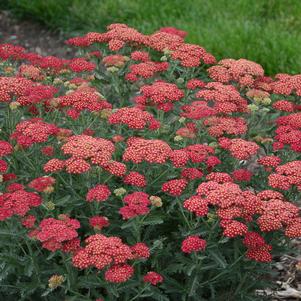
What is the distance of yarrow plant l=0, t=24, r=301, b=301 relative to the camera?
317 centimetres

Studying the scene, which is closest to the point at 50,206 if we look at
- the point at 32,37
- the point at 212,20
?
the point at 212,20

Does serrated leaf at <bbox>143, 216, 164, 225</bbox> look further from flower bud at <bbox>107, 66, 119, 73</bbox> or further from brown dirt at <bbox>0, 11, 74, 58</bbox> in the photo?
brown dirt at <bbox>0, 11, 74, 58</bbox>

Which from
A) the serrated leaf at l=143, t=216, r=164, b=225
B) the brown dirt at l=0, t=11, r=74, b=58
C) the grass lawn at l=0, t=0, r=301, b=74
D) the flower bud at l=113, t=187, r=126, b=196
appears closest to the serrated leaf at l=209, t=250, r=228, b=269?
the serrated leaf at l=143, t=216, r=164, b=225

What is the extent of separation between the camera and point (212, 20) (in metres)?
8.05

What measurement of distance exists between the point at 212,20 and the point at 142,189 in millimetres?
4856

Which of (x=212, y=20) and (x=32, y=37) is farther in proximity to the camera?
(x=32, y=37)

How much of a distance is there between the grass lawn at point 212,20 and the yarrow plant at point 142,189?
2638mm

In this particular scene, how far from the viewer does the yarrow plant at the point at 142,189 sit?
3.17 metres

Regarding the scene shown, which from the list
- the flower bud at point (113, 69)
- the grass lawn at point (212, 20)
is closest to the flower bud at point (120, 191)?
the flower bud at point (113, 69)

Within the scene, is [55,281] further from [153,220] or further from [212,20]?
[212,20]

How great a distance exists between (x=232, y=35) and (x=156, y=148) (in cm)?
423

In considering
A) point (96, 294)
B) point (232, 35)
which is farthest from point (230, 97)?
point (232, 35)

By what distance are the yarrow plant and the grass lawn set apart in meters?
2.64

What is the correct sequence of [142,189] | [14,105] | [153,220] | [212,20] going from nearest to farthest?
[153,220] → [142,189] → [14,105] → [212,20]
